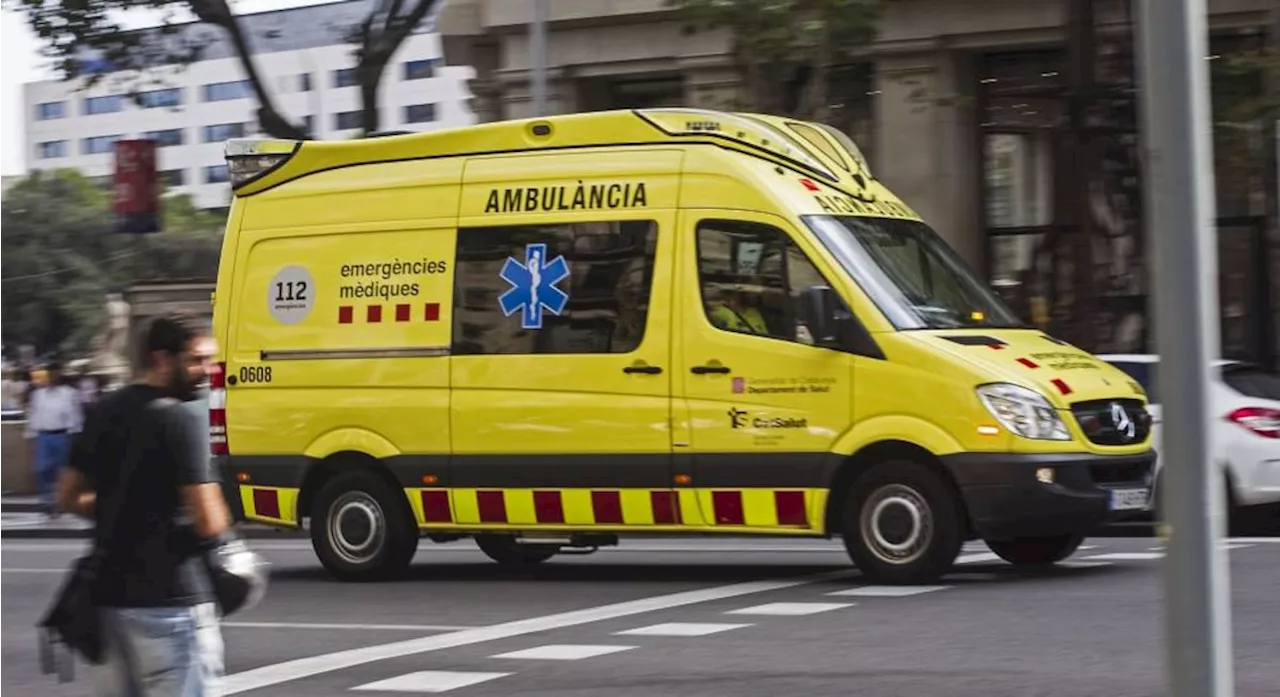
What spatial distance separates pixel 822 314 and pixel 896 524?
3.90ft

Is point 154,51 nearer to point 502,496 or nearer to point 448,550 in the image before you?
point 448,550

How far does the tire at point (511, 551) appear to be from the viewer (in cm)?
1495

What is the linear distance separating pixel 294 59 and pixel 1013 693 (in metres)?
103

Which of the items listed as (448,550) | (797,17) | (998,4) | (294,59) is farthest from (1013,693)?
(294,59)

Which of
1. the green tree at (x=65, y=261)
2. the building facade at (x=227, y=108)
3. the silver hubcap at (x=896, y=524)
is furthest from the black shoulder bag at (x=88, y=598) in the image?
the building facade at (x=227, y=108)

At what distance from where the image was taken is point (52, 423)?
23984mm

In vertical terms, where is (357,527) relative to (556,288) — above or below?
below

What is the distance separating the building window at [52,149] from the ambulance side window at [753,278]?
389ft

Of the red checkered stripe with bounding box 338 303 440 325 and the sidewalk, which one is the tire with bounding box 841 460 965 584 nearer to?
the red checkered stripe with bounding box 338 303 440 325

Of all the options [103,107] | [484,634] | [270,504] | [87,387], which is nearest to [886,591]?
[484,634]

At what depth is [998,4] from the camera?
82.9 feet

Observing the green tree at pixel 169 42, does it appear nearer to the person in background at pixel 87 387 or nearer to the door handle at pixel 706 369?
the person in background at pixel 87 387

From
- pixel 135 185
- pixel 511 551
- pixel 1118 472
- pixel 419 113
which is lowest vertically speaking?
pixel 511 551

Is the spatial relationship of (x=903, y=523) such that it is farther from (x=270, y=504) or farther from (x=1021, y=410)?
(x=270, y=504)
